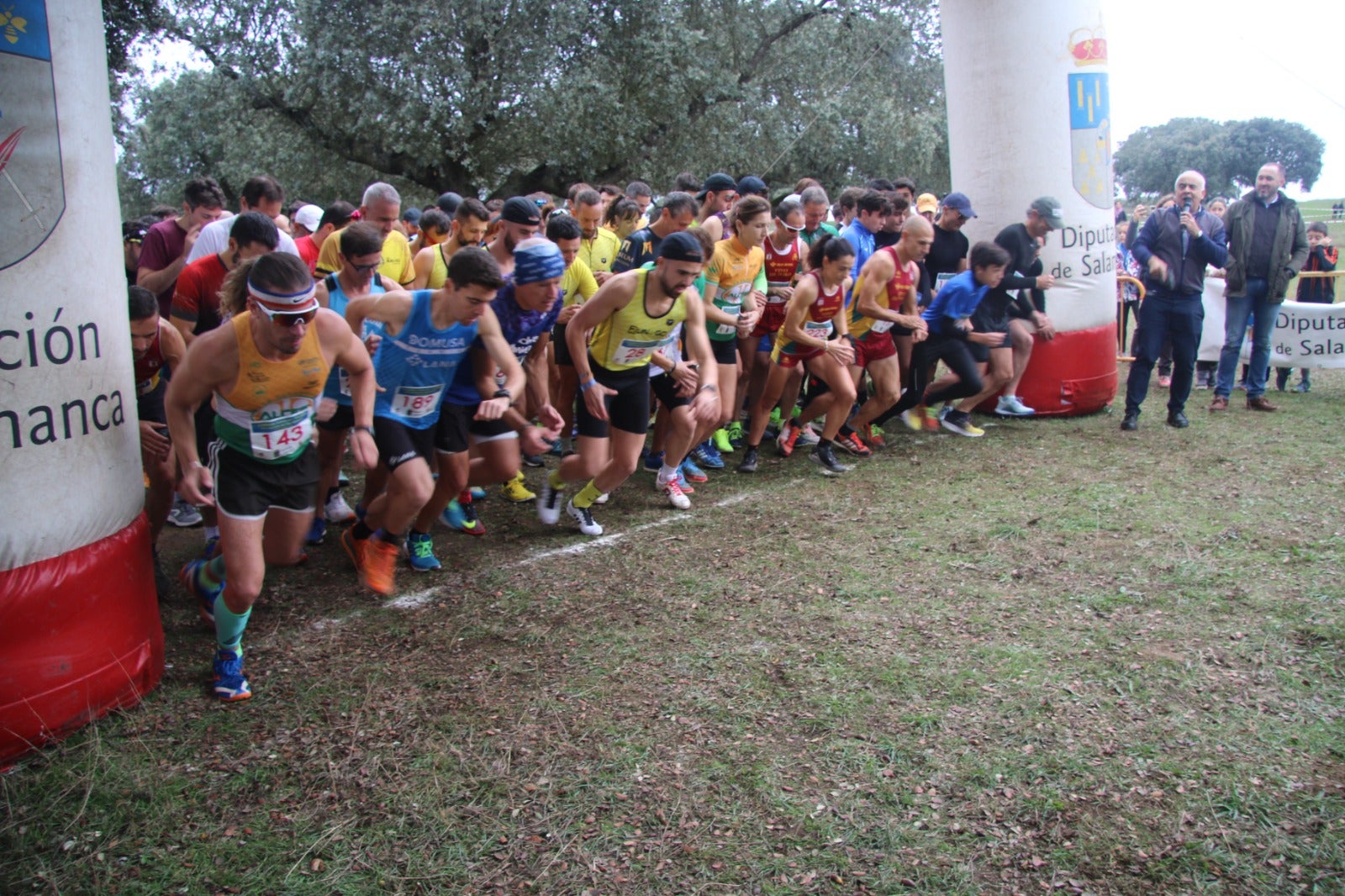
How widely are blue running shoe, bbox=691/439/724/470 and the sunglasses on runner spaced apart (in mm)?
4375

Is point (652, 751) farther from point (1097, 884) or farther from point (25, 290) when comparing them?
point (25, 290)

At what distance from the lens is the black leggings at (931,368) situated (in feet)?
26.7

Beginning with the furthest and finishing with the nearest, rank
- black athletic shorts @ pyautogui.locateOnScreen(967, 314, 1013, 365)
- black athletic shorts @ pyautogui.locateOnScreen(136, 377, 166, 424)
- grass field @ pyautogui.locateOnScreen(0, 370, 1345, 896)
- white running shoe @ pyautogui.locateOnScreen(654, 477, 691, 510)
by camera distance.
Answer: black athletic shorts @ pyautogui.locateOnScreen(967, 314, 1013, 365) < white running shoe @ pyautogui.locateOnScreen(654, 477, 691, 510) < black athletic shorts @ pyautogui.locateOnScreen(136, 377, 166, 424) < grass field @ pyautogui.locateOnScreen(0, 370, 1345, 896)

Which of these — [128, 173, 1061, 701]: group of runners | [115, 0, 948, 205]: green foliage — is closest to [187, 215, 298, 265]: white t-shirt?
[128, 173, 1061, 701]: group of runners

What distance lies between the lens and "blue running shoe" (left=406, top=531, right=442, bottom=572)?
5.34 m

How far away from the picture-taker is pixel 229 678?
3846 millimetres

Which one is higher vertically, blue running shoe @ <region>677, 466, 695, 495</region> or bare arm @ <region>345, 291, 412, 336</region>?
bare arm @ <region>345, 291, 412, 336</region>

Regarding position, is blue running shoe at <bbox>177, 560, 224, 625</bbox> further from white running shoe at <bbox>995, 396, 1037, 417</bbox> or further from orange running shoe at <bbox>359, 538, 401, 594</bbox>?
white running shoe at <bbox>995, 396, 1037, 417</bbox>

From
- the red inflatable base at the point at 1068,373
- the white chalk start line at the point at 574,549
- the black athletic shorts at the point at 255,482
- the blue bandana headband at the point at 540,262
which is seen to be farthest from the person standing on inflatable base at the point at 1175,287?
the black athletic shorts at the point at 255,482

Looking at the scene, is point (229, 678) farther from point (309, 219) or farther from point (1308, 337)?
point (1308, 337)

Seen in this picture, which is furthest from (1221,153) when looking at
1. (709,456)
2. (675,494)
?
(675,494)

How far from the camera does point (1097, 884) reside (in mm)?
2760

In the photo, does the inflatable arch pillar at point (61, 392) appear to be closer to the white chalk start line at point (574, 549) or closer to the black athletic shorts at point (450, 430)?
the white chalk start line at point (574, 549)

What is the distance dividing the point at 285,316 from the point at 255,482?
74 cm
